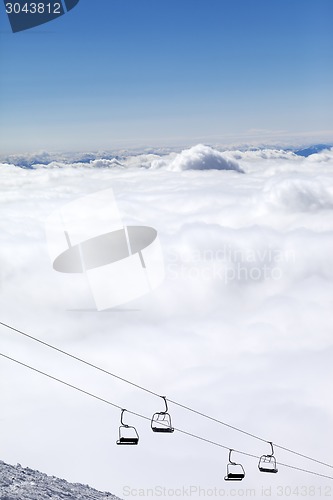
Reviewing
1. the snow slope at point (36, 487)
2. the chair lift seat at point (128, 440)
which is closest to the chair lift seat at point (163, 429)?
the chair lift seat at point (128, 440)

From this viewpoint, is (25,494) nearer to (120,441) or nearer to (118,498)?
(118,498)

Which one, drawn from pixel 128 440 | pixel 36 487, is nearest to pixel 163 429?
pixel 128 440

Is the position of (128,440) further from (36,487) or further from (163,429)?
(36,487)

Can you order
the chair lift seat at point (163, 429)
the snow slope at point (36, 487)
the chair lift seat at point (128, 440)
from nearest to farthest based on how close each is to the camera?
the chair lift seat at point (163, 429)
the chair lift seat at point (128, 440)
the snow slope at point (36, 487)

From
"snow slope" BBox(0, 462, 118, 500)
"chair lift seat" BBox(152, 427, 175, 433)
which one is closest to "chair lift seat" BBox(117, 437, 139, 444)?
"chair lift seat" BBox(152, 427, 175, 433)

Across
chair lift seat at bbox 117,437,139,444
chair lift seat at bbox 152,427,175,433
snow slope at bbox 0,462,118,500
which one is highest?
chair lift seat at bbox 152,427,175,433

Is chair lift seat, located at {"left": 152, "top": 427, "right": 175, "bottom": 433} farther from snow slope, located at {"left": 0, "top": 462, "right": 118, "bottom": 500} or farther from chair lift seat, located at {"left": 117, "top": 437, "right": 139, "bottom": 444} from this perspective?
snow slope, located at {"left": 0, "top": 462, "right": 118, "bottom": 500}

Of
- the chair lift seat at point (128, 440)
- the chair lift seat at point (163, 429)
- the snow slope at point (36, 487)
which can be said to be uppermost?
the chair lift seat at point (163, 429)

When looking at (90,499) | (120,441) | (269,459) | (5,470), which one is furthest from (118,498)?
(120,441)

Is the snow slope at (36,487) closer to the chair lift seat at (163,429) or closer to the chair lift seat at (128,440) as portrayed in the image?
the chair lift seat at (128,440)
